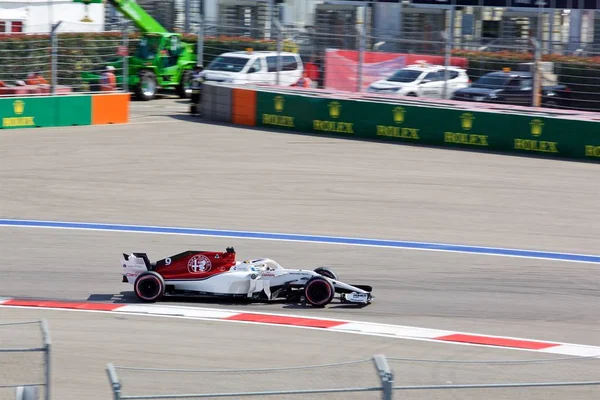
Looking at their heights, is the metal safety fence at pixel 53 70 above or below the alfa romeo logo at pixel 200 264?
above

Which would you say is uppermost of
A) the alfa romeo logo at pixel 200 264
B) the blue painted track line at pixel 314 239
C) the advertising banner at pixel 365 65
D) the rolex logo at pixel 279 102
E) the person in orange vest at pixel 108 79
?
the advertising banner at pixel 365 65

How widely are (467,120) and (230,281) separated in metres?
12.2

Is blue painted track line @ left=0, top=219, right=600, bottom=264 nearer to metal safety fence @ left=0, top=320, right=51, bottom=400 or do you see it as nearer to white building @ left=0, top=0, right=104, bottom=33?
metal safety fence @ left=0, top=320, right=51, bottom=400

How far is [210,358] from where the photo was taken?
8164mm

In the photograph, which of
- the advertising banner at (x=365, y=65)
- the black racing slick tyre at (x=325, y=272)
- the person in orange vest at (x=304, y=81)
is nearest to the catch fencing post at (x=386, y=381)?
the black racing slick tyre at (x=325, y=272)

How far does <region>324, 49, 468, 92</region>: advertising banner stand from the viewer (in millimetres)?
24131

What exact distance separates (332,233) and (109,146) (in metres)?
8.31

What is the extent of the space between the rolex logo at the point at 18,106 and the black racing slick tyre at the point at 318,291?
1436 centimetres

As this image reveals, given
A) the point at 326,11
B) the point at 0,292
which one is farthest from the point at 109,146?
the point at 326,11

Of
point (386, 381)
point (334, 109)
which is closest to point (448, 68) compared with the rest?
point (334, 109)

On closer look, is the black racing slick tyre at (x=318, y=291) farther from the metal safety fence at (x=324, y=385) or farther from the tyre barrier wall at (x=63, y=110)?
the tyre barrier wall at (x=63, y=110)

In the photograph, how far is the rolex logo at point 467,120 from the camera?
2083cm

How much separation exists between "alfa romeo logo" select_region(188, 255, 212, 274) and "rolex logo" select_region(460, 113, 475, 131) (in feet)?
40.0

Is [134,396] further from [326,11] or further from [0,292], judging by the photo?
[326,11]
